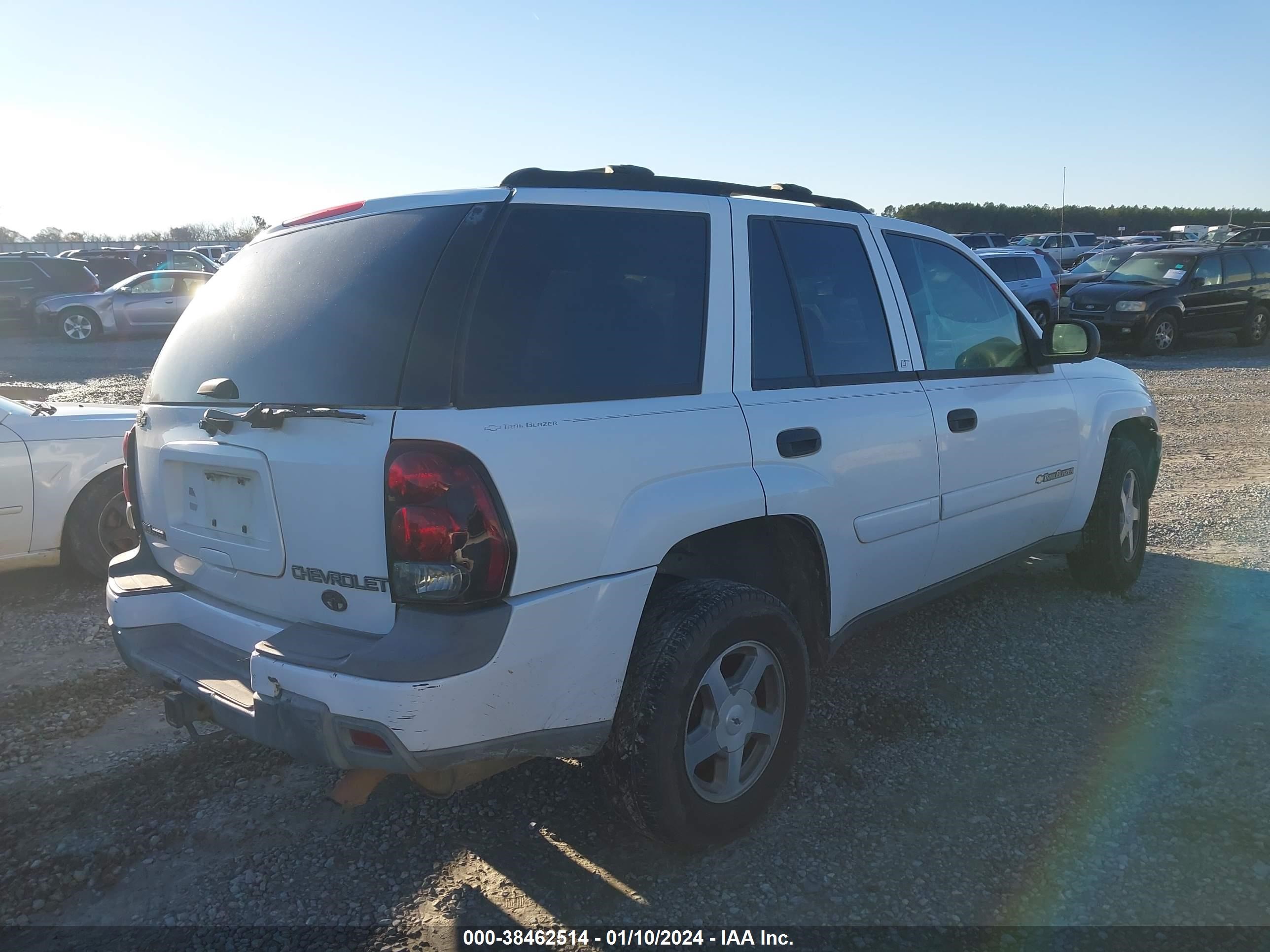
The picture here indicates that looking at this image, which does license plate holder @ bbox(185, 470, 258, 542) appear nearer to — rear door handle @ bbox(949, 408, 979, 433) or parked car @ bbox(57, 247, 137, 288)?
rear door handle @ bbox(949, 408, 979, 433)

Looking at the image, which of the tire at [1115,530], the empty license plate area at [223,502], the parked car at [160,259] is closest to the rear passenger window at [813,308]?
the empty license plate area at [223,502]

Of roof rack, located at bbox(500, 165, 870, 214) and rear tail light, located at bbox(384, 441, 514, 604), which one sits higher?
roof rack, located at bbox(500, 165, 870, 214)

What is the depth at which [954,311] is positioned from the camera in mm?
4305

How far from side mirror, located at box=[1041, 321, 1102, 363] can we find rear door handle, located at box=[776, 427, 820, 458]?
188 cm

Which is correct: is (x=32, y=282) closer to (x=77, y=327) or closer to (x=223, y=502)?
(x=77, y=327)

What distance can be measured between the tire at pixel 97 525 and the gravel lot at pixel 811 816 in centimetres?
70

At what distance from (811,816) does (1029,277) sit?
1691cm

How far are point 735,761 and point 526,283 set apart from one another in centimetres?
156

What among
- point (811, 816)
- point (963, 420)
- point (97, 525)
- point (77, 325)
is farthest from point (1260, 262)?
point (77, 325)

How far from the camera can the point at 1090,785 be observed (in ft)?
11.1

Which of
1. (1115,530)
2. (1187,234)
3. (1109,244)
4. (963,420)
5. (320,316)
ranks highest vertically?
(1187,234)

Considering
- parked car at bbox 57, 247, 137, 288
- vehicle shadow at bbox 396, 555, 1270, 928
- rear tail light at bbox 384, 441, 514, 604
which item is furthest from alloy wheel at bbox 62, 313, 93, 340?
rear tail light at bbox 384, 441, 514, 604

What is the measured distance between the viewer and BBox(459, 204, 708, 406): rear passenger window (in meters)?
2.55

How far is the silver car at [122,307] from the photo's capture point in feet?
67.7
